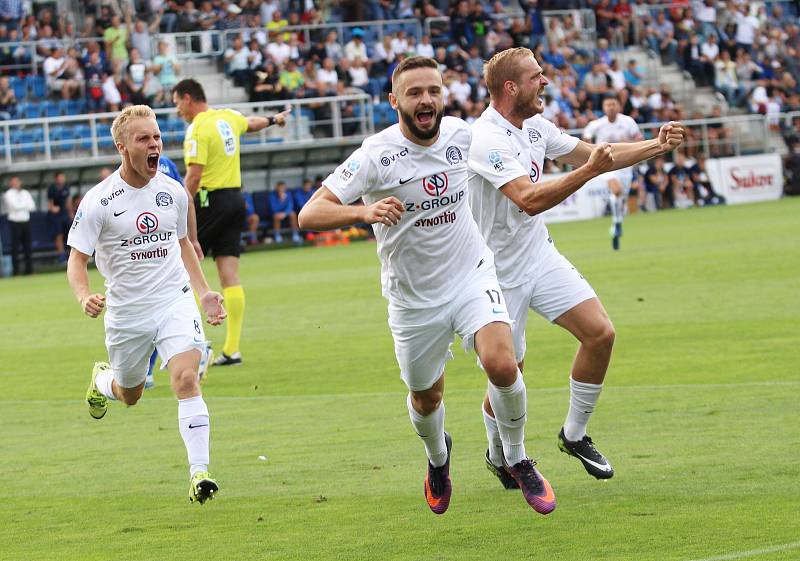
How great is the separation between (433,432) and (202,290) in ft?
6.17

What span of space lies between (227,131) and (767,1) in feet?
125

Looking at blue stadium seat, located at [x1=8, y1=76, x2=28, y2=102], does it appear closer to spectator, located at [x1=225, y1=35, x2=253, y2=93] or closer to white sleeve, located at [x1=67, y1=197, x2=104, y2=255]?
spectator, located at [x1=225, y1=35, x2=253, y2=93]

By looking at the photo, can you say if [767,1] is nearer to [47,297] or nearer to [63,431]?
[47,297]

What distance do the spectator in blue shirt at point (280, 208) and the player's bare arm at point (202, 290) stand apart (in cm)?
2546

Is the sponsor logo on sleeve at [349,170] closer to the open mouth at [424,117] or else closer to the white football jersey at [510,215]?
the open mouth at [424,117]

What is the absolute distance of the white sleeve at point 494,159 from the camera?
796 centimetres

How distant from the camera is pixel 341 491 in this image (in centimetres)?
832

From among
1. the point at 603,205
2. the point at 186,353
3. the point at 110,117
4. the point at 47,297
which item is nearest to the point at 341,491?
the point at 186,353

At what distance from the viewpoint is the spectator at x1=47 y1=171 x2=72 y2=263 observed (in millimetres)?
32125

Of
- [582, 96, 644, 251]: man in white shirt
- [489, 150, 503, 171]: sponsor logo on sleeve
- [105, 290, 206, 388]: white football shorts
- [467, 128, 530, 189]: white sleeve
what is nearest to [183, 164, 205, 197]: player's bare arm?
[105, 290, 206, 388]: white football shorts

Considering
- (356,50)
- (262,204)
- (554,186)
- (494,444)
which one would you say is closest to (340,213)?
(554,186)

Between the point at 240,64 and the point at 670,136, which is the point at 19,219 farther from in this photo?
the point at 670,136

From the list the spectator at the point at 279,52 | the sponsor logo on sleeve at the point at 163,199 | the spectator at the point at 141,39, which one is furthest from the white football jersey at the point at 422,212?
the spectator at the point at 279,52

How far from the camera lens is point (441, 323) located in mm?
7703
